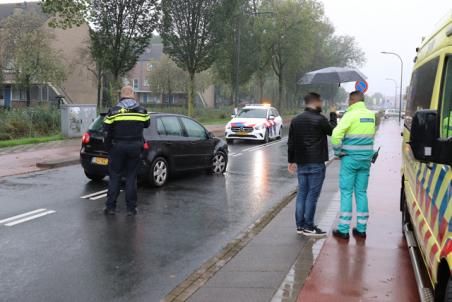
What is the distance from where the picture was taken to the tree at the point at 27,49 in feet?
117

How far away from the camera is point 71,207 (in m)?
7.94

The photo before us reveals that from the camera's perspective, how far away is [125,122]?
718 centimetres

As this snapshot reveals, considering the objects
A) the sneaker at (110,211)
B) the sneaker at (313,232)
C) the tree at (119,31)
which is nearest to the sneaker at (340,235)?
the sneaker at (313,232)

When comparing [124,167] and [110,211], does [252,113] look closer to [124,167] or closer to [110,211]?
[124,167]

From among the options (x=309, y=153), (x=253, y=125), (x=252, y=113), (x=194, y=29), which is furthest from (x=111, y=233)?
(x=194, y=29)

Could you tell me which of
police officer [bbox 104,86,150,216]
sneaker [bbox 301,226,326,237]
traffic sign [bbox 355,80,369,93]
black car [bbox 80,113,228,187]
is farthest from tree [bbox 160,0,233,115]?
sneaker [bbox 301,226,326,237]

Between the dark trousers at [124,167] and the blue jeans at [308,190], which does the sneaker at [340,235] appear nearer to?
the blue jeans at [308,190]

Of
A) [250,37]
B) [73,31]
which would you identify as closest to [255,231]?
[250,37]

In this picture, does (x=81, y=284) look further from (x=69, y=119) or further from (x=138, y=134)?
(x=69, y=119)

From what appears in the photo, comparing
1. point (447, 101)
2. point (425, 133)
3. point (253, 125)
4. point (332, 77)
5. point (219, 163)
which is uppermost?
point (332, 77)

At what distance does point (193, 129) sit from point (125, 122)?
161 inches

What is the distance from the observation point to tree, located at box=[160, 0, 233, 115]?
98.6 feet

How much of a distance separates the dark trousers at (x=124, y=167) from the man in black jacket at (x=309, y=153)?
240cm

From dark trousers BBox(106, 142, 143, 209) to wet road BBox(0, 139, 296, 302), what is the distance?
1.06 ft
